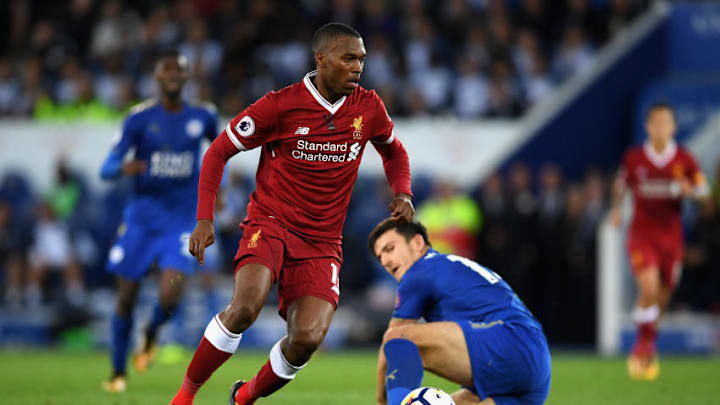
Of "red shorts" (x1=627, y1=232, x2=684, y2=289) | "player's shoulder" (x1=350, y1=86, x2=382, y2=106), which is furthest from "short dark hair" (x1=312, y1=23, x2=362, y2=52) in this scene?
"red shorts" (x1=627, y1=232, x2=684, y2=289)

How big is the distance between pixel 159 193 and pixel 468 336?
145 inches

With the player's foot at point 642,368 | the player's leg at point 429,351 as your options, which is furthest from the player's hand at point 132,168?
the player's foot at point 642,368

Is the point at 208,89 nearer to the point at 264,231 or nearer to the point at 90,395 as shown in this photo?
the point at 90,395

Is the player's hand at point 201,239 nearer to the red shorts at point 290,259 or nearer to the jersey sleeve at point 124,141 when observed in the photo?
the red shorts at point 290,259

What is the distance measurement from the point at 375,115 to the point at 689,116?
38.4 feet

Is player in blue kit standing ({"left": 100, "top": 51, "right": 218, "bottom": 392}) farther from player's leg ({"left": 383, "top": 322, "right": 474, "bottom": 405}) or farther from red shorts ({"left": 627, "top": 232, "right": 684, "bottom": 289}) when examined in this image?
red shorts ({"left": 627, "top": 232, "right": 684, "bottom": 289})

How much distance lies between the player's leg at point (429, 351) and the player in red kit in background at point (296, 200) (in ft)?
1.56

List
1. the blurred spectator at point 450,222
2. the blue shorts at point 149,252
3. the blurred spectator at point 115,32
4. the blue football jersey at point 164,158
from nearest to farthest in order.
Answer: the blue shorts at point 149,252 < the blue football jersey at point 164,158 < the blurred spectator at point 450,222 < the blurred spectator at point 115,32

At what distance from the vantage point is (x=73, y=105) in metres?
17.4

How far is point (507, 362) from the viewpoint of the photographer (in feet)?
19.3

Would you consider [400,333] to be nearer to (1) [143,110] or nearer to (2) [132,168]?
(2) [132,168]

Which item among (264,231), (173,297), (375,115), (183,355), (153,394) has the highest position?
(375,115)

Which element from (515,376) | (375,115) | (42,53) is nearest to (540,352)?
(515,376)

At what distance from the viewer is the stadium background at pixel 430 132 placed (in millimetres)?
14547
